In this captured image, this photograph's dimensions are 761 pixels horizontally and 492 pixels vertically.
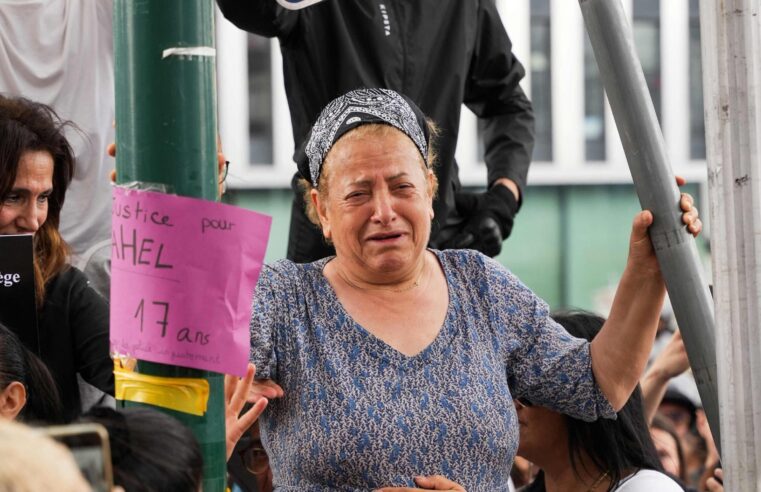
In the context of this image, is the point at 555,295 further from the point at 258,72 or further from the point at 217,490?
the point at 217,490

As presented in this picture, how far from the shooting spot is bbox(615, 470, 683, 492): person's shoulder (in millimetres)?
3064

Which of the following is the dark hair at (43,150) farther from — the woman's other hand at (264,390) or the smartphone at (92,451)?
the smartphone at (92,451)

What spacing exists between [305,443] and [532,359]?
541 millimetres

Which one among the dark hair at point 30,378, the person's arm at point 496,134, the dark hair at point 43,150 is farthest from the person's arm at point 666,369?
the dark hair at point 30,378

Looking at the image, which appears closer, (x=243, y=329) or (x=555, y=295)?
(x=243, y=329)

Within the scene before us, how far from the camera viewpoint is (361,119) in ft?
9.32

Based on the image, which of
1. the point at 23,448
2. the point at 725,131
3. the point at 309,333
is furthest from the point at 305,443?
the point at 23,448

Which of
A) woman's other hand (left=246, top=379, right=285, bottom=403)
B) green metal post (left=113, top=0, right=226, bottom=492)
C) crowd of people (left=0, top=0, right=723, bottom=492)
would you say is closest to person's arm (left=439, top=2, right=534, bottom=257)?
crowd of people (left=0, top=0, right=723, bottom=492)

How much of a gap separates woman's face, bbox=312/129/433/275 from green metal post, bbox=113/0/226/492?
2.91 feet

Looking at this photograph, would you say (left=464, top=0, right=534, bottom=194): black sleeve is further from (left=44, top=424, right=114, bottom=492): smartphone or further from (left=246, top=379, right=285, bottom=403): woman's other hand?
(left=44, top=424, right=114, bottom=492): smartphone

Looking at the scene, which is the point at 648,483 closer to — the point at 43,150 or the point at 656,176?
the point at 656,176

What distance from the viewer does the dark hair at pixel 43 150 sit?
303 centimetres

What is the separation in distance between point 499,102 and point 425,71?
1.82ft

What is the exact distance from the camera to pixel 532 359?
2914mm
